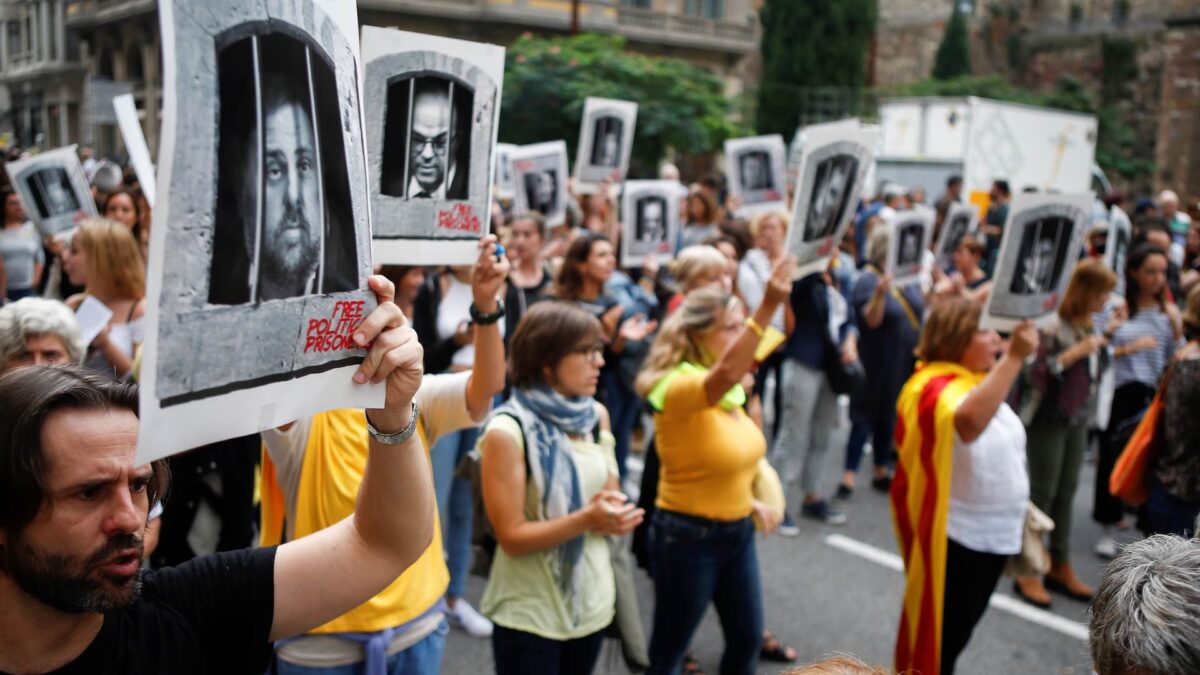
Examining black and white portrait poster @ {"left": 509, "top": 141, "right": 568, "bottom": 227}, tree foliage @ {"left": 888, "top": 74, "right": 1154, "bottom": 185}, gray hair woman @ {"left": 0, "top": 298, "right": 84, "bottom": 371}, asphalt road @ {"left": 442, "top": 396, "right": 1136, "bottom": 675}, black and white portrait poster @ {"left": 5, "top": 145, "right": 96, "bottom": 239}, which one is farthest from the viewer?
tree foliage @ {"left": 888, "top": 74, "right": 1154, "bottom": 185}

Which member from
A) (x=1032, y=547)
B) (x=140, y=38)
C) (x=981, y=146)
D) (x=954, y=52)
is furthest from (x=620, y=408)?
(x=954, y=52)

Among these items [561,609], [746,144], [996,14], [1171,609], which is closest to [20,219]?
[746,144]

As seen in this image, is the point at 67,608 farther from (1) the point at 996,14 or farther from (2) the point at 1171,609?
(1) the point at 996,14

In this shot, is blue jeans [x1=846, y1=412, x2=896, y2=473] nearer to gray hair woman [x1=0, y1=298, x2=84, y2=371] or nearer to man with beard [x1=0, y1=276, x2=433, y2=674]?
gray hair woman [x1=0, y1=298, x2=84, y2=371]

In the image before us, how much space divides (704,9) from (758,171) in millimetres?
33166

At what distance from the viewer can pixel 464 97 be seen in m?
2.64

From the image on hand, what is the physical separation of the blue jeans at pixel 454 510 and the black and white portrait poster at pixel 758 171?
4.69 metres

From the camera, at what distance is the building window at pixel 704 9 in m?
39.2

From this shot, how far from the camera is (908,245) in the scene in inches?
267

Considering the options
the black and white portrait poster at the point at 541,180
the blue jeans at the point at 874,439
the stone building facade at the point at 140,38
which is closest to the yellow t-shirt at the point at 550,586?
the stone building facade at the point at 140,38

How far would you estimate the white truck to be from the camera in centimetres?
1602

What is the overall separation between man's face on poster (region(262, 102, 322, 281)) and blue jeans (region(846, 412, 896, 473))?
569 cm

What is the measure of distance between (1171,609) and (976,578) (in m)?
2.37

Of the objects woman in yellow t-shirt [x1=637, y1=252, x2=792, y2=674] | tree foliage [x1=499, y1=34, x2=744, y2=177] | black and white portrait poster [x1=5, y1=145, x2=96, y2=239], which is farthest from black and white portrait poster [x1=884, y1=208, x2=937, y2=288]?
tree foliage [x1=499, y1=34, x2=744, y2=177]
